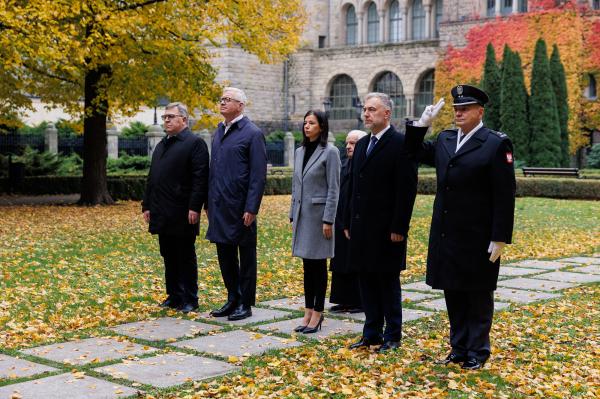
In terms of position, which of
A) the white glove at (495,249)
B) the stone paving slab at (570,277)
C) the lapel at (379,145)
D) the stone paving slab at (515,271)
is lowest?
the stone paving slab at (570,277)

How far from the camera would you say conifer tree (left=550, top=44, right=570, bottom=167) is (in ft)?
132

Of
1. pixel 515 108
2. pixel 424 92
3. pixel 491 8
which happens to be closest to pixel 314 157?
pixel 515 108

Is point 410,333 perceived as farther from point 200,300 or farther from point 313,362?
point 200,300

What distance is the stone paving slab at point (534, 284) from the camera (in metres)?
11.4

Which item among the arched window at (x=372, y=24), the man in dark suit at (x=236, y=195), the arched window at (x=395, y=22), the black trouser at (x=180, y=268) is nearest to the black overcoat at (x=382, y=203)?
the man in dark suit at (x=236, y=195)

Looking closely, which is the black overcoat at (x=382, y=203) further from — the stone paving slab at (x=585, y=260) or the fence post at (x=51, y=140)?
the fence post at (x=51, y=140)

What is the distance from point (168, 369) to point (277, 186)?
87.2ft

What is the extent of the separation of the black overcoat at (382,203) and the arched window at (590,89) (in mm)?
38875

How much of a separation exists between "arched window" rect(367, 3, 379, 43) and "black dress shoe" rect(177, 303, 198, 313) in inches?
1965

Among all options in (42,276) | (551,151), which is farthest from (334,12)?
(42,276)

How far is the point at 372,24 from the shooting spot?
58.2 meters

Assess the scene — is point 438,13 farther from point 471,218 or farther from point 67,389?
point 67,389

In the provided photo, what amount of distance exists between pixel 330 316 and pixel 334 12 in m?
51.6

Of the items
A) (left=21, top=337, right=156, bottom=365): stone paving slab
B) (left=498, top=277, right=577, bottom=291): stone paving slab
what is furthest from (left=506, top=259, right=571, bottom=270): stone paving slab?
A: (left=21, top=337, right=156, bottom=365): stone paving slab
